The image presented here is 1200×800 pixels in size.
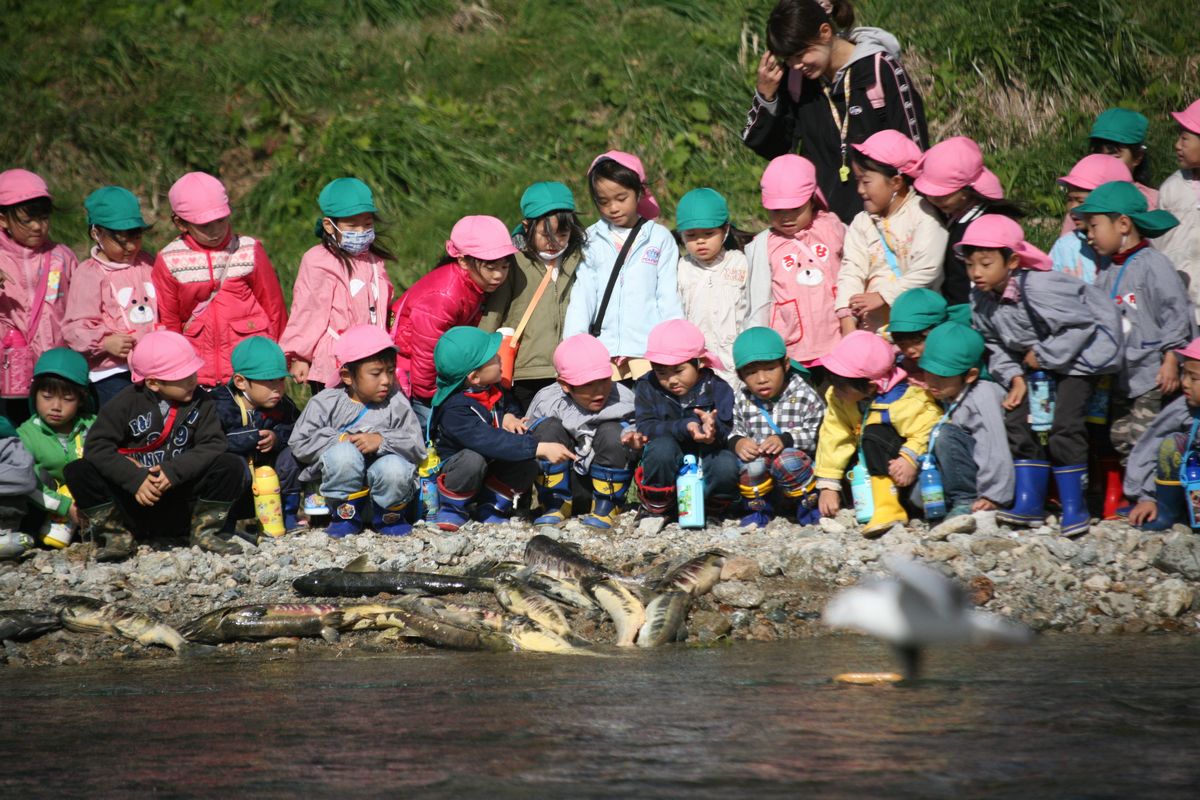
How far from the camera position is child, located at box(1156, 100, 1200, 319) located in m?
8.12

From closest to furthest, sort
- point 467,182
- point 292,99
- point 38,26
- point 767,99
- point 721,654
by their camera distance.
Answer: point 721,654 → point 767,99 → point 467,182 → point 292,99 → point 38,26

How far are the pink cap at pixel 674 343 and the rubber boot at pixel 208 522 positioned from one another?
2.67 metres

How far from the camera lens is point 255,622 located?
6742 mm

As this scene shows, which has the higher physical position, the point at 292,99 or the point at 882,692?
the point at 292,99

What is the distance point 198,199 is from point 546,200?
2.15m

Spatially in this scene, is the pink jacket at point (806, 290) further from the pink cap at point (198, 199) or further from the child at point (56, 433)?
the child at point (56, 433)

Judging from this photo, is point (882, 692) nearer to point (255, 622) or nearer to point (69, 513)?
point (255, 622)

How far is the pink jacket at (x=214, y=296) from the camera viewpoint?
861 centimetres

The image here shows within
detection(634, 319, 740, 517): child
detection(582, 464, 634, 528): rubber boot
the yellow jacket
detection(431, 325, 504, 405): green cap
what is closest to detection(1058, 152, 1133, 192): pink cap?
the yellow jacket

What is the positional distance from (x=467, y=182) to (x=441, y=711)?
7.32m

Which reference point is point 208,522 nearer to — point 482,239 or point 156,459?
point 156,459

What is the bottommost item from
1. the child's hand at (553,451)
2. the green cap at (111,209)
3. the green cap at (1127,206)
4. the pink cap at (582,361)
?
the child's hand at (553,451)

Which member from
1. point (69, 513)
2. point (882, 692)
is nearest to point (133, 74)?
point (69, 513)

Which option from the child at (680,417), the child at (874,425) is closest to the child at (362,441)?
the child at (680,417)
